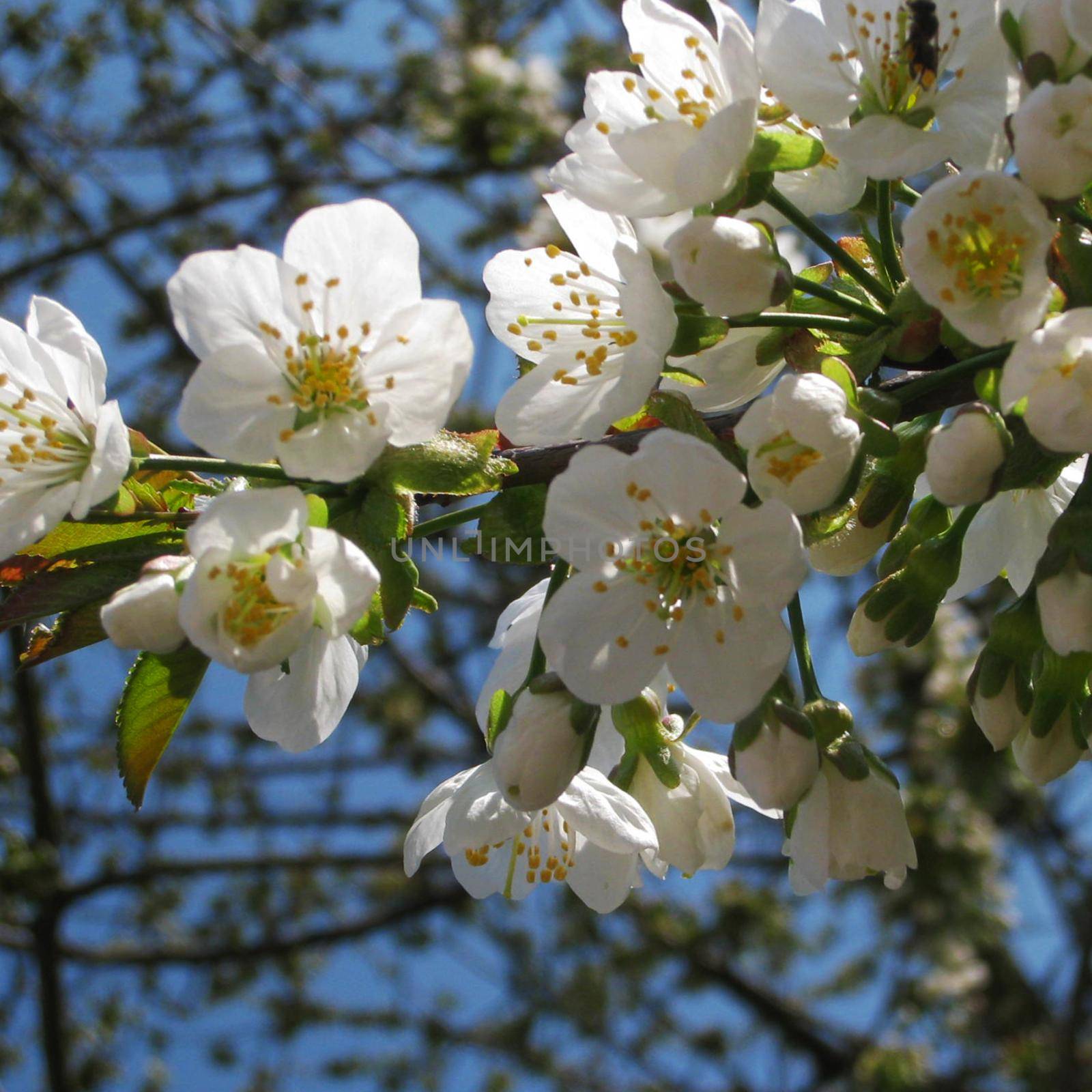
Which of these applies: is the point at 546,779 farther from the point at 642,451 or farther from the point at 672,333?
the point at 672,333

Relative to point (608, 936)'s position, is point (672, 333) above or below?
above

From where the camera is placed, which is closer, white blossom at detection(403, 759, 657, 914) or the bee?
the bee

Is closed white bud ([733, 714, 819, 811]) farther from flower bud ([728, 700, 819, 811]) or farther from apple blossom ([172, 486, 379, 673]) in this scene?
apple blossom ([172, 486, 379, 673])

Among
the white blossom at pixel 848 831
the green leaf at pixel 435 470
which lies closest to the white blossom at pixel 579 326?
the green leaf at pixel 435 470

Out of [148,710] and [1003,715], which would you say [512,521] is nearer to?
[148,710]

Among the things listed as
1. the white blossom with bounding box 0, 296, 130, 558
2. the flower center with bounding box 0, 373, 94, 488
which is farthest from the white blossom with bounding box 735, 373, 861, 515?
the flower center with bounding box 0, 373, 94, 488

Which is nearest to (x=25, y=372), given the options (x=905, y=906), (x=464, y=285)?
(x=464, y=285)

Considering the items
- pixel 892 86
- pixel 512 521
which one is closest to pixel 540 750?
pixel 512 521
